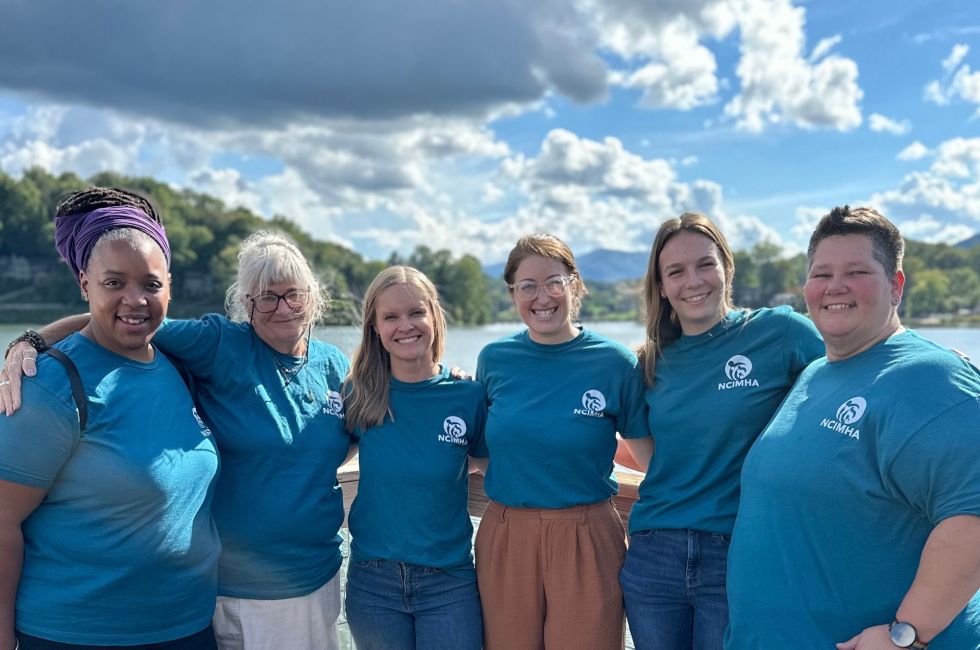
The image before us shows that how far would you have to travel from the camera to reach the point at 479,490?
333 cm

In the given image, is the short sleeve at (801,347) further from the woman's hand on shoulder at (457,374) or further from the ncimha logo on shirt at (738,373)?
the woman's hand on shoulder at (457,374)

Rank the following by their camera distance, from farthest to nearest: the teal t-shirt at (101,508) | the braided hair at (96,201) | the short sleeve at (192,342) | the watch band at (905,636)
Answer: the short sleeve at (192,342)
the braided hair at (96,201)
the teal t-shirt at (101,508)
the watch band at (905,636)

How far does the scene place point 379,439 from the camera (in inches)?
123

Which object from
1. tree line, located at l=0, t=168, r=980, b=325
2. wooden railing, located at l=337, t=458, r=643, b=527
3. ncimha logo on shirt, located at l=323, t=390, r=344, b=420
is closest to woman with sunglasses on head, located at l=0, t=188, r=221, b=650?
ncimha logo on shirt, located at l=323, t=390, r=344, b=420

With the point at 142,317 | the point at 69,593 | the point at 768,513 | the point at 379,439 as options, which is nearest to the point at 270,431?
the point at 379,439

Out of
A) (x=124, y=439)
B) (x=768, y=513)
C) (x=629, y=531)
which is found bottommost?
(x=629, y=531)

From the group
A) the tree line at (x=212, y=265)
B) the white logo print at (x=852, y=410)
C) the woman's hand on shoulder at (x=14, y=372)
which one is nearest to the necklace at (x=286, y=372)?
the woman's hand on shoulder at (x=14, y=372)

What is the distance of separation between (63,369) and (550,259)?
6.09ft

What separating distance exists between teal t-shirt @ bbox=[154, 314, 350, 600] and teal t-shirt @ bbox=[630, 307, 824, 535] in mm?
1261

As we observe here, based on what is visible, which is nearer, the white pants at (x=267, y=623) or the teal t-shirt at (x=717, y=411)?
the teal t-shirt at (x=717, y=411)

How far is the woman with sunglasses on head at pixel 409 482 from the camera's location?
2.98 metres

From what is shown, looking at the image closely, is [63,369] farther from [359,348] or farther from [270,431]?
[359,348]

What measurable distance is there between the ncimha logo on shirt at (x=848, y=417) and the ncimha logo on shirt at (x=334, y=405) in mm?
1883

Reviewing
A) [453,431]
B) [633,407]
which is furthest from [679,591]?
[453,431]
